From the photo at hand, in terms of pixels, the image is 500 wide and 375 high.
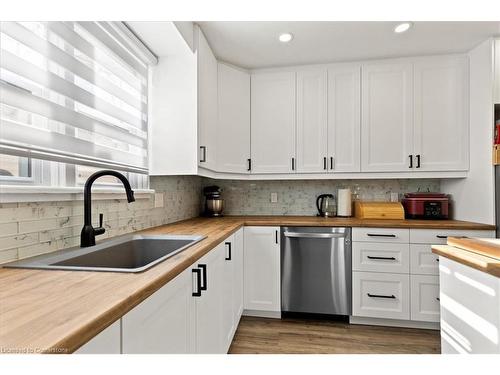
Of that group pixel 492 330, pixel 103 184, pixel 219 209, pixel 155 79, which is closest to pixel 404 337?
pixel 492 330

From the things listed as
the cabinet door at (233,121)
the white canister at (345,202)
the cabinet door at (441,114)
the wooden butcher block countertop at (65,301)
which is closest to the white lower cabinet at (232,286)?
the cabinet door at (233,121)

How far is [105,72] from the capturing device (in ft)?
5.54

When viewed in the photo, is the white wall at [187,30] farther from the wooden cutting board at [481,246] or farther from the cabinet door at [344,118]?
the wooden cutting board at [481,246]

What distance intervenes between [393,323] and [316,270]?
2.53 feet

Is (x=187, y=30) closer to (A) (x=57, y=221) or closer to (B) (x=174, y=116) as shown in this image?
(B) (x=174, y=116)

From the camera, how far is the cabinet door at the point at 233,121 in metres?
2.69

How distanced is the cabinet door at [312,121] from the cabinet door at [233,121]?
51 centimetres

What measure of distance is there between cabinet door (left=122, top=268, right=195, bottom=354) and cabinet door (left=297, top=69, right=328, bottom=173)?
6.36ft

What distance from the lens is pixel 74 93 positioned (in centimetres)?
141

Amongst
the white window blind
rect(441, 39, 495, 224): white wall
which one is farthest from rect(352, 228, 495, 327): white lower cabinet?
the white window blind

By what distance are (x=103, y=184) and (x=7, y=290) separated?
1045mm

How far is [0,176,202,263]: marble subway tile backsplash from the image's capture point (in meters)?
1.03
